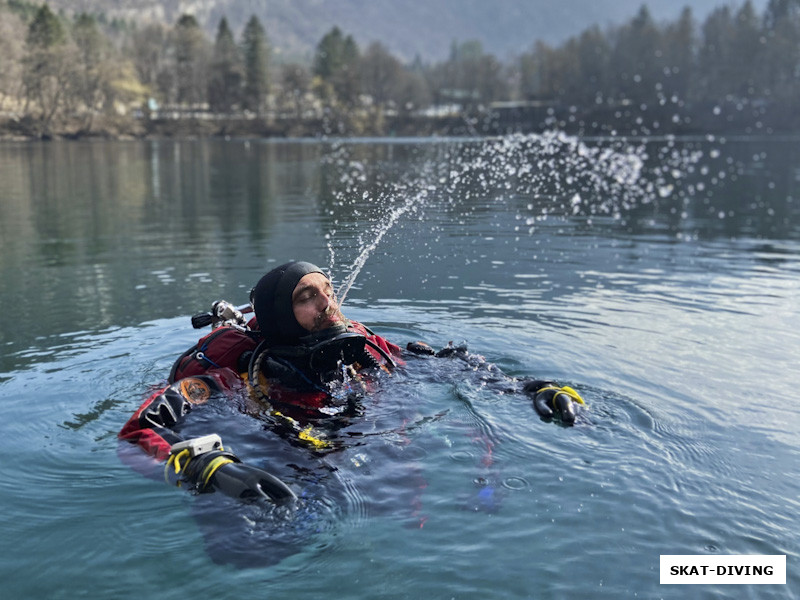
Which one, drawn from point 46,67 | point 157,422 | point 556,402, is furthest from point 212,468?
point 46,67

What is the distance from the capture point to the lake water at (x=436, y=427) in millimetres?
4320

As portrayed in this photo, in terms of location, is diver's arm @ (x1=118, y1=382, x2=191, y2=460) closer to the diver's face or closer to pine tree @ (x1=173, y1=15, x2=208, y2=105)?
the diver's face

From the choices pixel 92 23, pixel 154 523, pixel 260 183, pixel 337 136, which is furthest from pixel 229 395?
pixel 92 23

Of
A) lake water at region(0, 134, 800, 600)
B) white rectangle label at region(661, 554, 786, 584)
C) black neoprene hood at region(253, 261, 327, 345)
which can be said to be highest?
black neoprene hood at region(253, 261, 327, 345)

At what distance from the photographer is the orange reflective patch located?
5617 mm

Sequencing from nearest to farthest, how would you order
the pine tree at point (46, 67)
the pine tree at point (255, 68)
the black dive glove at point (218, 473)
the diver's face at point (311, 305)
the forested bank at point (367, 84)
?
the black dive glove at point (218, 473), the diver's face at point (311, 305), the pine tree at point (46, 67), the forested bank at point (367, 84), the pine tree at point (255, 68)

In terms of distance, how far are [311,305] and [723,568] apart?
346 cm

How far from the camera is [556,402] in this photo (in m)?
6.14

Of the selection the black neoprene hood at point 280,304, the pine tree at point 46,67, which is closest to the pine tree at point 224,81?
the pine tree at point 46,67

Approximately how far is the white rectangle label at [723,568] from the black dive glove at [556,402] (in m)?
1.77

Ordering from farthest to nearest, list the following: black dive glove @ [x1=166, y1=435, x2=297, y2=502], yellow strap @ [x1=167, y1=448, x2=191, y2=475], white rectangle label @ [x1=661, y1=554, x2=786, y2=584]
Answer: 1. yellow strap @ [x1=167, y1=448, x2=191, y2=475]
2. black dive glove @ [x1=166, y1=435, x2=297, y2=502]
3. white rectangle label @ [x1=661, y1=554, x2=786, y2=584]

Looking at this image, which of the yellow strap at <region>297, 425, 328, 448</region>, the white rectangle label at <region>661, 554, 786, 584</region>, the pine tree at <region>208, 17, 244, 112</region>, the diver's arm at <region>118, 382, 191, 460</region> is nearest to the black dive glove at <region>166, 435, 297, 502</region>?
the diver's arm at <region>118, 382, 191, 460</region>

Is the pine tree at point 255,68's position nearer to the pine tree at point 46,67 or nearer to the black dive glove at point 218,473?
the pine tree at point 46,67

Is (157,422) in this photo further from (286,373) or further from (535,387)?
(535,387)
